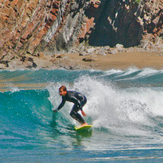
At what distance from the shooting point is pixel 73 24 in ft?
101

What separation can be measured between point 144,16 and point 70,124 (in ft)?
87.3

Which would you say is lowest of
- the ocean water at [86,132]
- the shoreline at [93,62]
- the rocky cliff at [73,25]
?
the ocean water at [86,132]

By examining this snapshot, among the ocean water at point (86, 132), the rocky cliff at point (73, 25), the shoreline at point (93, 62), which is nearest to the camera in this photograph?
the ocean water at point (86, 132)

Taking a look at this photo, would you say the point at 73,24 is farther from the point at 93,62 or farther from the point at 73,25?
the point at 93,62

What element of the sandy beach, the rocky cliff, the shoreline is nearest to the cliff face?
the rocky cliff

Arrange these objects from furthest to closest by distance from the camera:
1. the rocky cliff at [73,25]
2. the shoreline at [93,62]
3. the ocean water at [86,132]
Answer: the rocky cliff at [73,25], the shoreline at [93,62], the ocean water at [86,132]

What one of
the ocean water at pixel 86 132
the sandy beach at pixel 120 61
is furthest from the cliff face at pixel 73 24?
the ocean water at pixel 86 132

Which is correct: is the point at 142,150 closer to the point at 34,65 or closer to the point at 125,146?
the point at 125,146

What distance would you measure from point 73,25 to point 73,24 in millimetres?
117

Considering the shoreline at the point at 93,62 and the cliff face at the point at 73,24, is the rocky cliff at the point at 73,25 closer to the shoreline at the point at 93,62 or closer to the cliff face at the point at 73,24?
the cliff face at the point at 73,24

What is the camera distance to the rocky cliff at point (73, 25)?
26.0 meters

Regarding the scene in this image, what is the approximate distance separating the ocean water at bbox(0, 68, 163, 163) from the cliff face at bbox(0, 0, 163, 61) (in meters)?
17.2

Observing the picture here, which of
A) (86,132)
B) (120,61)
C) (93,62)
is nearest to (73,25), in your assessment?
(93,62)

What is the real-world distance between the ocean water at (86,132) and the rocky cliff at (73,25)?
56.2ft
